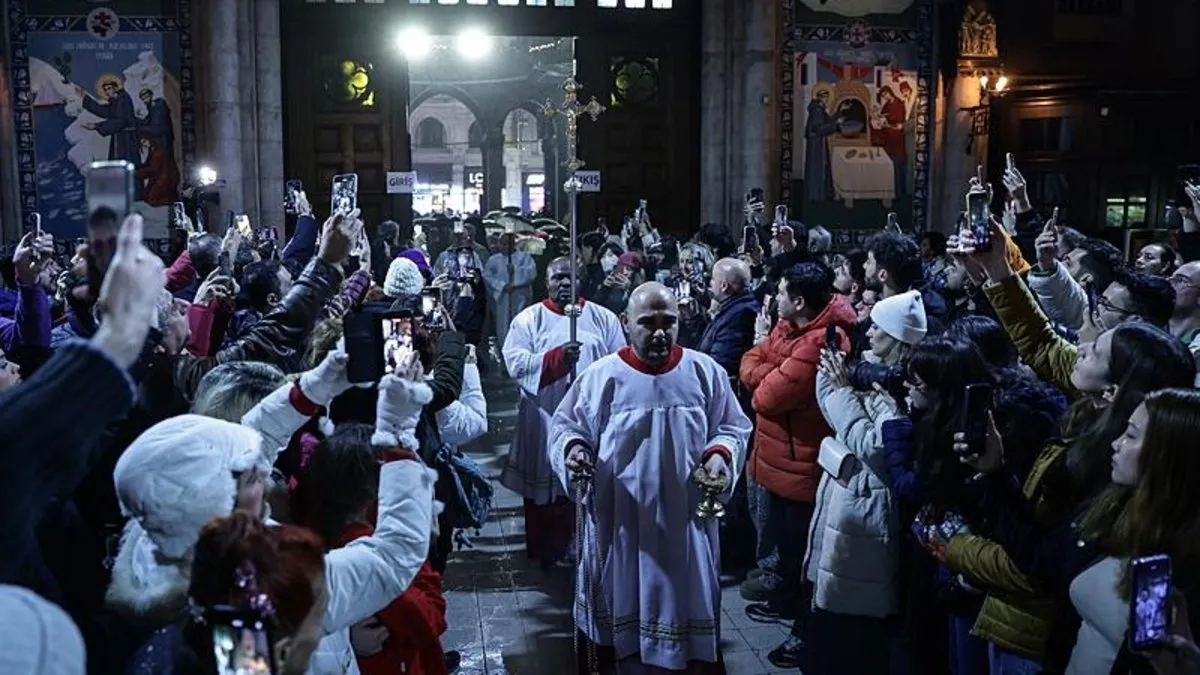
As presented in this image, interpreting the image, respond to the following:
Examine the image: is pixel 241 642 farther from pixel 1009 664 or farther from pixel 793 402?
pixel 793 402

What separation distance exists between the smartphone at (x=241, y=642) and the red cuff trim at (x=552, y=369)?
5298 mm

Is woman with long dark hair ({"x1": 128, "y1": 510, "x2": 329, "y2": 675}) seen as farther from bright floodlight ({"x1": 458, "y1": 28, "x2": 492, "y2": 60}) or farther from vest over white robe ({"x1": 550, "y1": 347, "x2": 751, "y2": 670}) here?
bright floodlight ({"x1": 458, "y1": 28, "x2": 492, "y2": 60})

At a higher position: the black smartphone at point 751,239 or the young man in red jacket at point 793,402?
the black smartphone at point 751,239

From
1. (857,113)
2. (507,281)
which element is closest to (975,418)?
(507,281)

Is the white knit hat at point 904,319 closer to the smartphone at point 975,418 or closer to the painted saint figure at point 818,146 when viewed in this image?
the smartphone at point 975,418

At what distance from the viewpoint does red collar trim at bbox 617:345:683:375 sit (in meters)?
5.22

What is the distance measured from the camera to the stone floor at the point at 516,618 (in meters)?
5.95

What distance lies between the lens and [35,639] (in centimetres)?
148

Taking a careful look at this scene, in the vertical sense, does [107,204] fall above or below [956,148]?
below

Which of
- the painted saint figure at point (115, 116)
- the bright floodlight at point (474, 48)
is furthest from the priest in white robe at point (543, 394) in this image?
the bright floodlight at point (474, 48)

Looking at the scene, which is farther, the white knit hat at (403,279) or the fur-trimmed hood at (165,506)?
the white knit hat at (403,279)

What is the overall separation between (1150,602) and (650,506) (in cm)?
285

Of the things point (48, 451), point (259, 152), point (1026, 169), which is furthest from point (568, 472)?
point (1026, 169)

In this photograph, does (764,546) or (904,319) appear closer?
(904,319)
